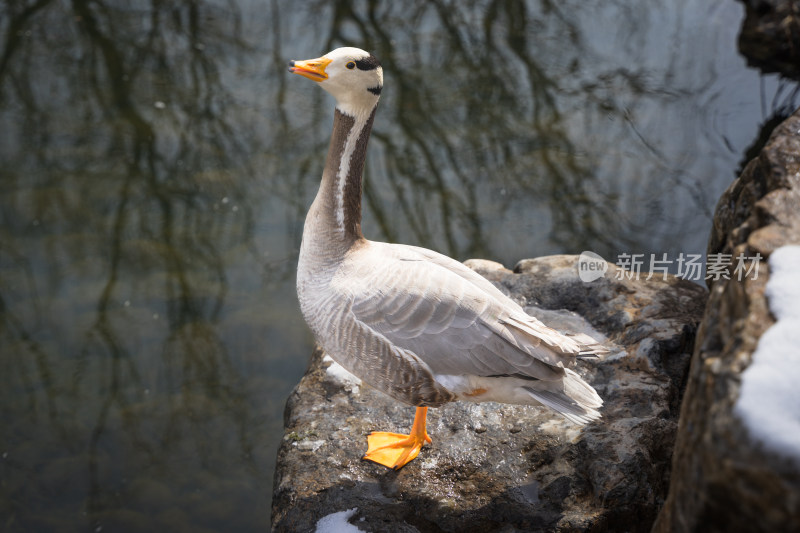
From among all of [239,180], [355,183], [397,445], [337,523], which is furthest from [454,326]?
[239,180]

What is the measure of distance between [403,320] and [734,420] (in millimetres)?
1967

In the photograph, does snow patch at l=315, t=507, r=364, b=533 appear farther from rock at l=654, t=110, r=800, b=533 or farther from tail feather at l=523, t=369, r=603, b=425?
rock at l=654, t=110, r=800, b=533

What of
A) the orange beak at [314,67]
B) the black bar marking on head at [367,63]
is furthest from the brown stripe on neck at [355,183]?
the orange beak at [314,67]

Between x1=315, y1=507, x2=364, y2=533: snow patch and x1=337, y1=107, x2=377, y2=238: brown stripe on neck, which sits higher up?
x1=337, y1=107, x2=377, y2=238: brown stripe on neck

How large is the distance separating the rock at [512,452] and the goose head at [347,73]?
1909 mm

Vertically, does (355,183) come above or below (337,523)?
above

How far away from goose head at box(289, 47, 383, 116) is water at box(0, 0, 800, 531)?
291cm

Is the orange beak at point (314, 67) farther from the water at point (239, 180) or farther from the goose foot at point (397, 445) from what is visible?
the water at point (239, 180)

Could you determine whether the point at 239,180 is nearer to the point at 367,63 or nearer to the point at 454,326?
the point at 367,63

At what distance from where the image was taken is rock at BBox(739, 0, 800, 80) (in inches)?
375

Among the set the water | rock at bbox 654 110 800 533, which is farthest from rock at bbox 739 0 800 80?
rock at bbox 654 110 800 533

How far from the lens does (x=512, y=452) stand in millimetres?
4137

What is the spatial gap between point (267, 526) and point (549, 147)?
5729 mm

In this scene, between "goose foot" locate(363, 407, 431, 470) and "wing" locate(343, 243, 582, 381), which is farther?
"goose foot" locate(363, 407, 431, 470)
